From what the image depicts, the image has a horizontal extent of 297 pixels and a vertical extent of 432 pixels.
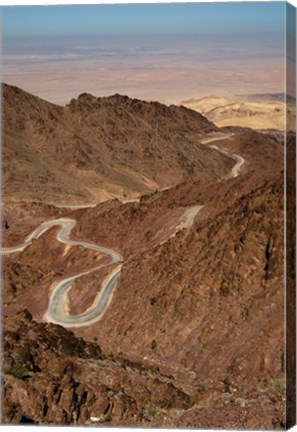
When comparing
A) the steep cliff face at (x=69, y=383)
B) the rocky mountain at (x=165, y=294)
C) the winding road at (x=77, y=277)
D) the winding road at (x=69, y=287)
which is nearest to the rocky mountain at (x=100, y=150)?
the rocky mountain at (x=165, y=294)

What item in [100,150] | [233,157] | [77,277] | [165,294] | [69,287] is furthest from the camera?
[100,150]

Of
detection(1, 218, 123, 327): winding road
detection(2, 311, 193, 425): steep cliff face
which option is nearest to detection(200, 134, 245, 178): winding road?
detection(1, 218, 123, 327): winding road

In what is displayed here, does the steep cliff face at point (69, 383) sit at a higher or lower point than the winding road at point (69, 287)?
lower

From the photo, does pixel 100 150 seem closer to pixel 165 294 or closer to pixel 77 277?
pixel 77 277

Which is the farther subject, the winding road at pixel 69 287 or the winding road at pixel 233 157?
the winding road at pixel 233 157

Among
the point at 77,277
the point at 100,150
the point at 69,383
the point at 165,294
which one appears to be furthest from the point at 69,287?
the point at 100,150

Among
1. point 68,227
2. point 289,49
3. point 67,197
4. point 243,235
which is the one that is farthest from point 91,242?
point 289,49

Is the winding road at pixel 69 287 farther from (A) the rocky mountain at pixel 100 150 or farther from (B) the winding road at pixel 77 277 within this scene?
(A) the rocky mountain at pixel 100 150

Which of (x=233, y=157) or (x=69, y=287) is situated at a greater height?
(x=233, y=157)
